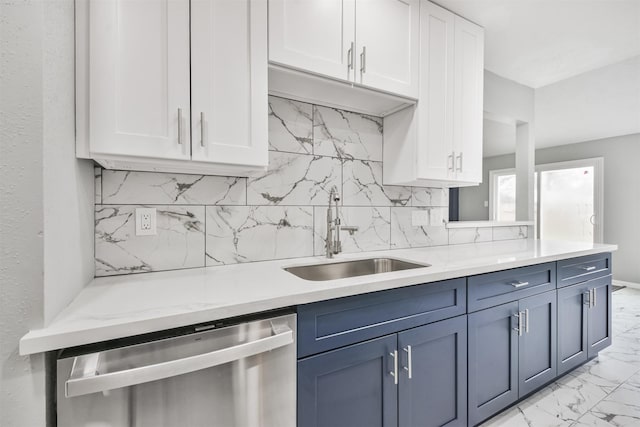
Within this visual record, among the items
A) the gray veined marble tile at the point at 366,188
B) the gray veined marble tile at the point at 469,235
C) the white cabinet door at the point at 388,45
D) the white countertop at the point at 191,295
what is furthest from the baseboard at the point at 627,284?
the white cabinet door at the point at 388,45

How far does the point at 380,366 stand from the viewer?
3.98ft

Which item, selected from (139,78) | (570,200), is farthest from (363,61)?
(570,200)

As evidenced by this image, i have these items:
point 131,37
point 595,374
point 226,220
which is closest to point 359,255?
point 226,220

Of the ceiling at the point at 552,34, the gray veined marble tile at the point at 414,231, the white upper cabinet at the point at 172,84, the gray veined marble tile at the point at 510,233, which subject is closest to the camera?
the white upper cabinet at the point at 172,84

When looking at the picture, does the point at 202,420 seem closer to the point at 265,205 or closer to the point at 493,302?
the point at 265,205

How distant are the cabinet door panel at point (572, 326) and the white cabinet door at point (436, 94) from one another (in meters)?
1.18

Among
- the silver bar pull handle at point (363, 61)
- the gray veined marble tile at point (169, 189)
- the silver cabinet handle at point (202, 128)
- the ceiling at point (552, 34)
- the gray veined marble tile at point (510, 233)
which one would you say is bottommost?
the gray veined marble tile at point (510, 233)

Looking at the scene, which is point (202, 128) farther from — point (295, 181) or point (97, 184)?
point (295, 181)

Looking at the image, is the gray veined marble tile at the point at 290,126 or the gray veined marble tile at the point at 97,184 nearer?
the gray veined marble tile at the point at 97,184

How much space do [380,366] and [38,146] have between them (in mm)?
1337

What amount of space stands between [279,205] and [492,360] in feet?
4.77

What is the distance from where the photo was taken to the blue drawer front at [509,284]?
1.51 meters

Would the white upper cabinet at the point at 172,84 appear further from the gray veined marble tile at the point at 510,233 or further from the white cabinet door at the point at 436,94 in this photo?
the gray veined marble tile at the point at 510,233

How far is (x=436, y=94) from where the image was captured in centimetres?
191
